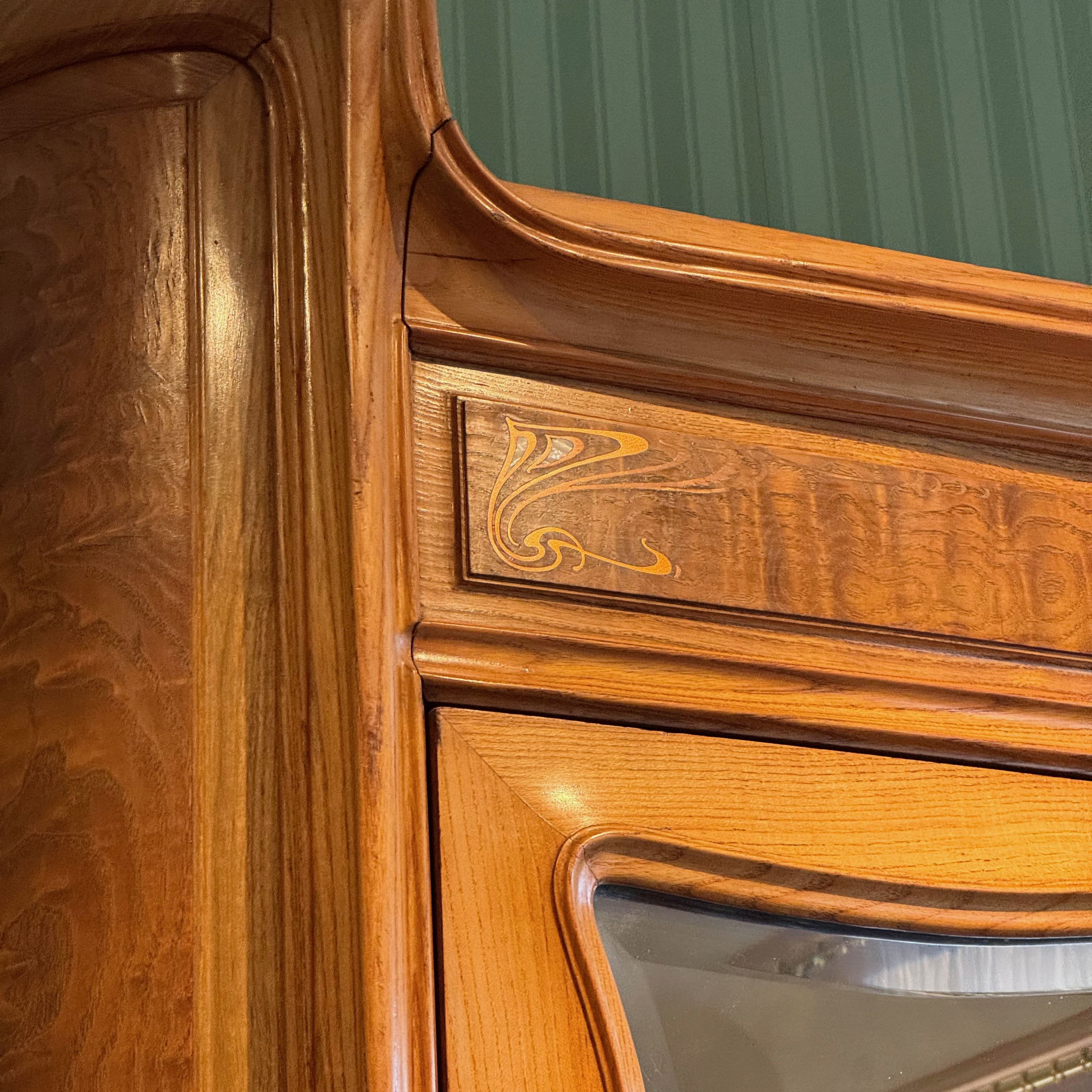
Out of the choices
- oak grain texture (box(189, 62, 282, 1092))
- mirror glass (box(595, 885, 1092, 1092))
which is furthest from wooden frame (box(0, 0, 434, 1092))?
mirror glass (box(595, 885, 1092, 1092))

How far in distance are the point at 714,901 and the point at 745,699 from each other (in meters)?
0.10

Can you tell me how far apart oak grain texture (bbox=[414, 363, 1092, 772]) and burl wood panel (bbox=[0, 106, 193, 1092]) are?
0.12m

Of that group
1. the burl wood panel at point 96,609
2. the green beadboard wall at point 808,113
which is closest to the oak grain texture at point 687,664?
the burl wood panel at point 96,609

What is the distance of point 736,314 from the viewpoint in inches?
32.2

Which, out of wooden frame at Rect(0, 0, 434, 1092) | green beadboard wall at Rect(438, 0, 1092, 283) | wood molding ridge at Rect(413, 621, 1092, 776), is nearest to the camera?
wooden frame at Rect(0, 0, 434, 1092)

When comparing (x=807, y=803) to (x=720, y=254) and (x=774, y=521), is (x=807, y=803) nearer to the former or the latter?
(x=774, y=521)

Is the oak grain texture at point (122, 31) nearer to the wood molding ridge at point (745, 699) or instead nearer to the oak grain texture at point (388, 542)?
the oak grain texture at point (388, 542)

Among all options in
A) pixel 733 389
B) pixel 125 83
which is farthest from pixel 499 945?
pixel 125 83

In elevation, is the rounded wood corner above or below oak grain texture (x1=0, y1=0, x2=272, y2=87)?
below

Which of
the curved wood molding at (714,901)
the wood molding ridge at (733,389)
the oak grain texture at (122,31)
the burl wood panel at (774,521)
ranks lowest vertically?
the curved wood molding at (714,901)

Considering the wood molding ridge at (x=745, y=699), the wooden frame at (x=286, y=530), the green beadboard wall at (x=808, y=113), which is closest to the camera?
the wooden frame at (x=286, y=530)

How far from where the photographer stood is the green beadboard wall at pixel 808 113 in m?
1.37

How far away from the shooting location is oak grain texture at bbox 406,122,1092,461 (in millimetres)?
775

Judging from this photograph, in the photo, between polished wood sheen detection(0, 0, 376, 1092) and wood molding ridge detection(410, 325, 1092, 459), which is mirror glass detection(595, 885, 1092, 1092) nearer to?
polished wood sheen detection(0, 0, 376, 1092)
